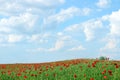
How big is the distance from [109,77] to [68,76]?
1925 mm

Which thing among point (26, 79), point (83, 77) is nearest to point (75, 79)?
point (83, 77)

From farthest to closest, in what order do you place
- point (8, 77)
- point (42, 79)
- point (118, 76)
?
1. point (8, 77)
2. point (42, 79)
3. point (118, 76)

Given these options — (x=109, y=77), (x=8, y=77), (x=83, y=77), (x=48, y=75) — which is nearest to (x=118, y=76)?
(x=109, y=77)

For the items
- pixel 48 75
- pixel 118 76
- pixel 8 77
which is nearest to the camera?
pixel 118 76

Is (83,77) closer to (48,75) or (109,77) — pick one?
(109,77)

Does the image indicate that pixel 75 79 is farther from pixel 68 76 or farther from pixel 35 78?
pixel 35 78

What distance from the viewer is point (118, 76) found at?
13.2 m

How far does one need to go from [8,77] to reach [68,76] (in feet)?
12.5

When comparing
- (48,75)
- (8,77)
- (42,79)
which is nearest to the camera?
(42,79)

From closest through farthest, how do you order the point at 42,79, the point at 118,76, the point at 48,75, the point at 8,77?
1. the point at 118,76
2. the point at 42,79
3. the point at 48,75
4. the point at 8,77

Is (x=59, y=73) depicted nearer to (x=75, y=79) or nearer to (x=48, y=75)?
(x=48, y=75)

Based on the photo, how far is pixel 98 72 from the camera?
48.1ft

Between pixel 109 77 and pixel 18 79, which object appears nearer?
pixel 109 77

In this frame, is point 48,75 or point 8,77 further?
point 8,77
